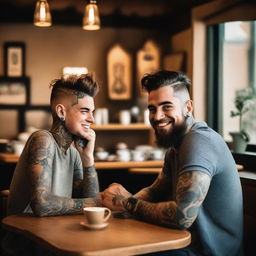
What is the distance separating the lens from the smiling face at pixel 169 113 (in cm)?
268


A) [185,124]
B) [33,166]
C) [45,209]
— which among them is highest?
[185,124]

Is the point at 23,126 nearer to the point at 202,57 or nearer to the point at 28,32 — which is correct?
the point at 28,32

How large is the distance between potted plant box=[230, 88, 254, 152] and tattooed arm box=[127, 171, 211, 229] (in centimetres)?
229

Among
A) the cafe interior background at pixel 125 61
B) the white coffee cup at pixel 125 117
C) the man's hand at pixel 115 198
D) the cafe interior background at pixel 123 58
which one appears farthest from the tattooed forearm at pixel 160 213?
the white coffee cup at pixel 125 117

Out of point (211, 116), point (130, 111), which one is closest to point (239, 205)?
point (211, 116)

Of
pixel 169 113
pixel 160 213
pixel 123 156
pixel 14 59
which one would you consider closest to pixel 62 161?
pixel 169 113

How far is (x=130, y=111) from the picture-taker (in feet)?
20.6

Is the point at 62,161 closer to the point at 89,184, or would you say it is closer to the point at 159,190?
the point at 89,184

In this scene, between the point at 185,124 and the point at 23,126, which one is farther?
the point at 23,126

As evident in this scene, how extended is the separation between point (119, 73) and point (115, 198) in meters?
3.67

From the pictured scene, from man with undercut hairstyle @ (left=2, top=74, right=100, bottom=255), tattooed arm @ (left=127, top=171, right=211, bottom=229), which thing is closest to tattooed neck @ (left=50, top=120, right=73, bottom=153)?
man with undercut hairstyle @ (left=2, top=74, right=100, bottom=255)

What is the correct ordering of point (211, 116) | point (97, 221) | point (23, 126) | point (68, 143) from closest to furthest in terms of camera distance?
point (97, 221)
point (68, 143)
point (211, 116)
point (23, 126)

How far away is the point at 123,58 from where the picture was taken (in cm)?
620

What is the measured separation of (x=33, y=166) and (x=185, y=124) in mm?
823
